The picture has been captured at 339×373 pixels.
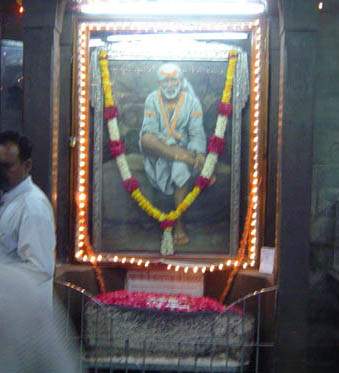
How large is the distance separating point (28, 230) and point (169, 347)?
209 cm

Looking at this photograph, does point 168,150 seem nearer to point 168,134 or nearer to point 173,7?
point 168,134

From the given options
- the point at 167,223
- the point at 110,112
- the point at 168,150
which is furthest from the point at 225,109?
the point at 167,223

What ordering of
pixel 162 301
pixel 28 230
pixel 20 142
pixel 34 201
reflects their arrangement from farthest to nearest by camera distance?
pixel 162 301 < pixel 20 142 < pixel 34 201 < pixel 28 230

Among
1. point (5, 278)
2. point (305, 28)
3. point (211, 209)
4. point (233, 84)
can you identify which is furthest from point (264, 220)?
point (5, 278)

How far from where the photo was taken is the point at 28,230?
16.8 feet

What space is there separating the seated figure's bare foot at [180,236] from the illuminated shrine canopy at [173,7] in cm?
191

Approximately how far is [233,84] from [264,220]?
1245 mm

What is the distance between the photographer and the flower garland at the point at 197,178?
737 centimetres

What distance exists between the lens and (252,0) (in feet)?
24.0

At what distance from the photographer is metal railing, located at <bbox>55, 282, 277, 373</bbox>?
664 cm

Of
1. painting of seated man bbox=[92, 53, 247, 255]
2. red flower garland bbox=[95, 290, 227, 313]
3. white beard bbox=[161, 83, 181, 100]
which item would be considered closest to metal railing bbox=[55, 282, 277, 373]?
red flower garland bbox=[95, 290, 227, 313]

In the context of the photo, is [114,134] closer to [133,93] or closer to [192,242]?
[133,93]

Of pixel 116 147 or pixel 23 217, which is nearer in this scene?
pixel 23 217

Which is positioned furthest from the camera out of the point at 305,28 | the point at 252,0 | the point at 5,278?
the point at 252,0
